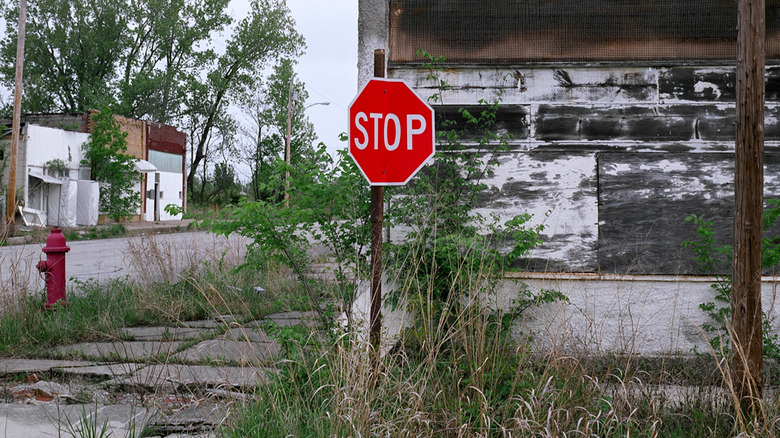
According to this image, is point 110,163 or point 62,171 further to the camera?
point 110,163

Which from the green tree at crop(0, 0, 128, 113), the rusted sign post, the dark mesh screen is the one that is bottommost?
the rusted sign post

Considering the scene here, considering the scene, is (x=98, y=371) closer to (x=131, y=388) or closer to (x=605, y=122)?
(x=131, y=388)

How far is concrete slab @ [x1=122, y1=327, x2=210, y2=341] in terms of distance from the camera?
572cm

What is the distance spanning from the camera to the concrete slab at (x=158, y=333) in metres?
5.72

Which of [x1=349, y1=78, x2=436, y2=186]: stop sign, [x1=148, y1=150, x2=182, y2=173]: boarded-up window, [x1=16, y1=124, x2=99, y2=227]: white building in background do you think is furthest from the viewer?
[x1=148, y1=150, x2=182, y2=173]: boarded-up window

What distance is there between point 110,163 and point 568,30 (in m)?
24.7

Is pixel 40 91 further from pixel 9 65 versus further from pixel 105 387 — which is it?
pixel 105 387

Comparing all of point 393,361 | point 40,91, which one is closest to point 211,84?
point 40,91

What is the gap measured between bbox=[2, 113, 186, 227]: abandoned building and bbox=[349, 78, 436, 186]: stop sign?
16.5 m

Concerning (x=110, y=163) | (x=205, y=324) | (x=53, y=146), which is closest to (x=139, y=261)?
(x=205, y=324)

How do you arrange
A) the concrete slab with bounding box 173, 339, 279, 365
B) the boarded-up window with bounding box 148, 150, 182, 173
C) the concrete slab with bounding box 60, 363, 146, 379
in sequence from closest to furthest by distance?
the concrete slab with bounding box 60, 363, 146, 379 → the concrete slab with bounding box 173, 339, 279, 365 → the boarded-up window with bounding box 148, 150, 182, 173

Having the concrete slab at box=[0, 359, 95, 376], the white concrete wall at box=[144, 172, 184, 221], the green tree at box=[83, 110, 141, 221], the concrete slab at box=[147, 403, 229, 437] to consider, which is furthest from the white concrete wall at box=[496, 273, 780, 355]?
the white concrete wall at box=[144, 172, 184, 221]

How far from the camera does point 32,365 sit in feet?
15.8

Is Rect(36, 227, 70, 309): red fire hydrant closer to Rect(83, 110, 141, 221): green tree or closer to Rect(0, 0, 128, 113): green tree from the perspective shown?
Rect(83, 110, 141, 221): green tree
